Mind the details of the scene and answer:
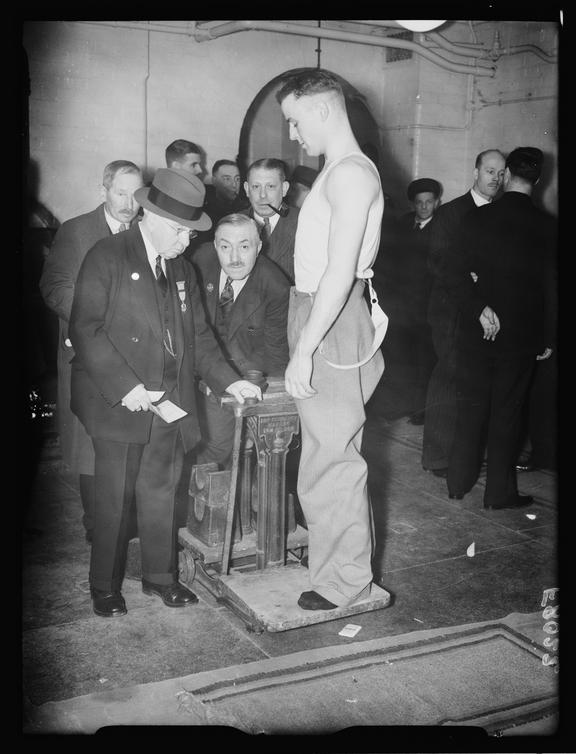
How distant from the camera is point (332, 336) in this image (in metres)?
2.98

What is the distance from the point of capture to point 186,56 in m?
6.99

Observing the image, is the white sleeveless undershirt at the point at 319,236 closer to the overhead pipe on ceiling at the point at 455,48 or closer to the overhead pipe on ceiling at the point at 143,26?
the overhead pipe on ceiling at the point at 143,26

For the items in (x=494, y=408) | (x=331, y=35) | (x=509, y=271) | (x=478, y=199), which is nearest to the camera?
(x=509, y=271)

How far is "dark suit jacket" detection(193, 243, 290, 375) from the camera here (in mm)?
4098

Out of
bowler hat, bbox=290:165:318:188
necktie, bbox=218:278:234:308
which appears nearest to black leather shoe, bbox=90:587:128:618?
necktie, bbox=218:278:234:308

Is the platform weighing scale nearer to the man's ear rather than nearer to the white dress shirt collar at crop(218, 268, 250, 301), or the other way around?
the white dress shirt collar at crop(218, 268, 250, 301)

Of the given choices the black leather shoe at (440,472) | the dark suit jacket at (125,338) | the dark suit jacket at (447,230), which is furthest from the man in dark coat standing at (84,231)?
the black leather shoe at (440,472)

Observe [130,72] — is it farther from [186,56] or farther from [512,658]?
[512,658]

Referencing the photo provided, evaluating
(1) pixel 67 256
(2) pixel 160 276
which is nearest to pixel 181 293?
(2) pixel 160 276

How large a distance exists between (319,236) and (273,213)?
2.05 meters

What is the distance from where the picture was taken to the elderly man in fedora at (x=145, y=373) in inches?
124

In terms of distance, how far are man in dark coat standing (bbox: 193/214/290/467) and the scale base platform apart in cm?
81

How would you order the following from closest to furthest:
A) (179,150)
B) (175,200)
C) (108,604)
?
(175,200) < (108,604) < (179,150)

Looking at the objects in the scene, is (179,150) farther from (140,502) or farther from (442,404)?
(140,502)
